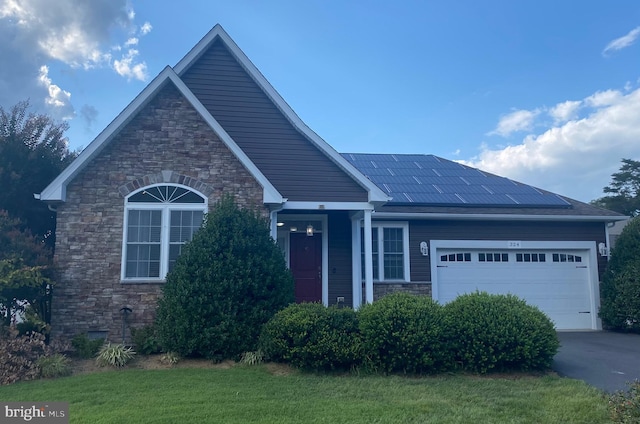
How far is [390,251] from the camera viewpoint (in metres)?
12.9

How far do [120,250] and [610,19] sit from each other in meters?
13.7

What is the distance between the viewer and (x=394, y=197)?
13.3m

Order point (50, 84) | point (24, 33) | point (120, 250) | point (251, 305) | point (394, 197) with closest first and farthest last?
point (251, 305) → point (120, 250) → point (394, 197) → point (24, 33) → point (50, 84)

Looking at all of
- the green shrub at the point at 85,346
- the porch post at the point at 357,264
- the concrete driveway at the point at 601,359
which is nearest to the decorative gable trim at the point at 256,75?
the porch post at the point at 357,264

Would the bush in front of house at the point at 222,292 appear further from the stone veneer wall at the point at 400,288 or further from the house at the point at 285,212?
the stone veneer wall at the point at 400,288

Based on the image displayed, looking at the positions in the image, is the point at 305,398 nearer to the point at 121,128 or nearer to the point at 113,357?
the point at 113,357

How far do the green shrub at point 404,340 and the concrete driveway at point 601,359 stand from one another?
217 cm

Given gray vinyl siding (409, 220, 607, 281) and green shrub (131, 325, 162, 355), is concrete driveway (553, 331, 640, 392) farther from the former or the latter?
green shrub (131, 325, 162, 355)

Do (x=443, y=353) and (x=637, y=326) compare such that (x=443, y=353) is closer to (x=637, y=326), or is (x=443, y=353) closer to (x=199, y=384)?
(x=199, y=384)

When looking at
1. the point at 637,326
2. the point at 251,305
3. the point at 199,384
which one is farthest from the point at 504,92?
the point at 199,384

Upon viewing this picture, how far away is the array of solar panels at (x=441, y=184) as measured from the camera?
13.5 m

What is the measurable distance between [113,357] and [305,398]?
3771 mm

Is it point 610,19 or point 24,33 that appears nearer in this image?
point 610,19

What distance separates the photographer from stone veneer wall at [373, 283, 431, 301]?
496 inches
